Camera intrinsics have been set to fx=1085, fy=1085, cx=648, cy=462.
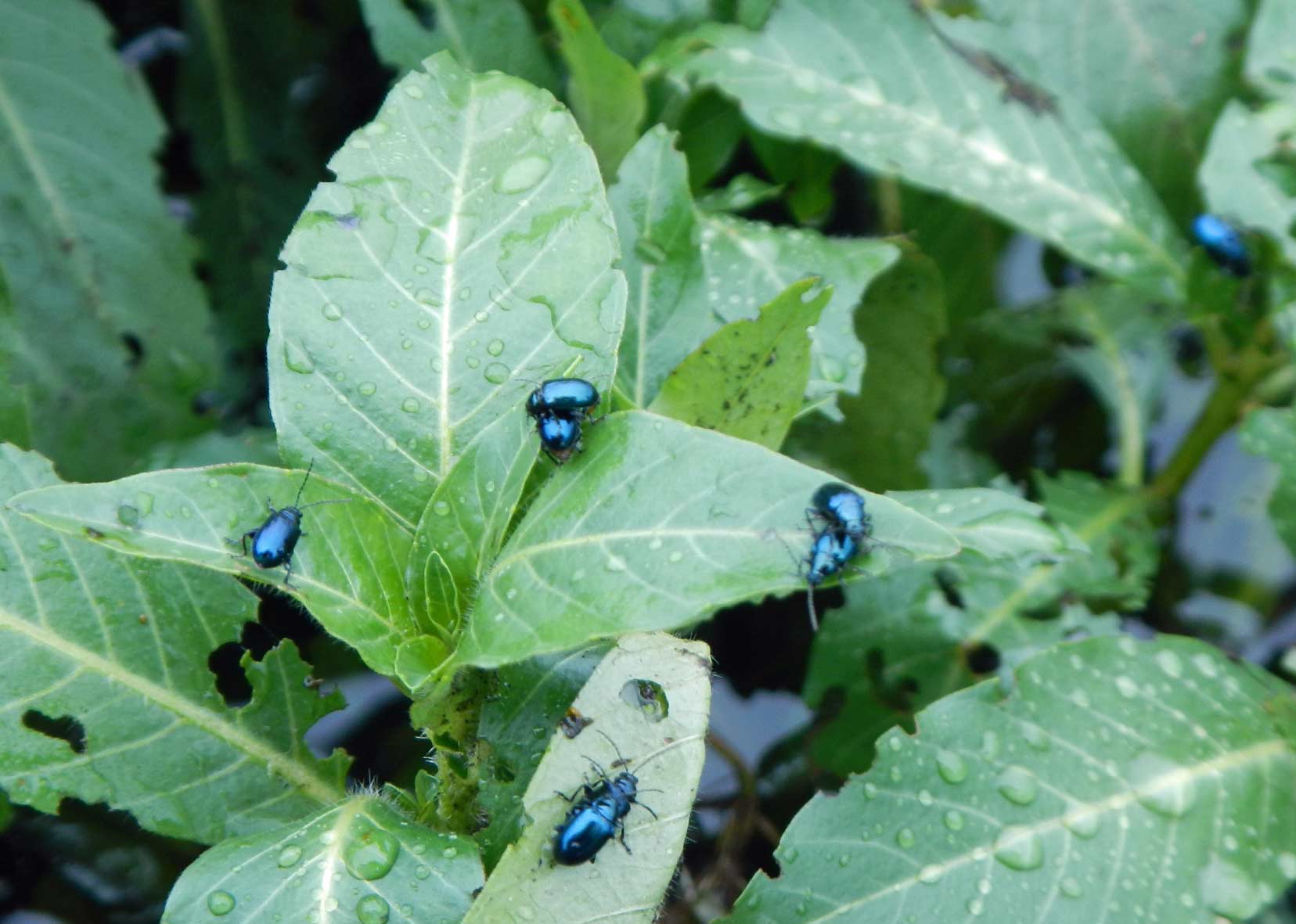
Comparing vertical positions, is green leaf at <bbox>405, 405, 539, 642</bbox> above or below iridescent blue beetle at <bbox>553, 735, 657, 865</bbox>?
above

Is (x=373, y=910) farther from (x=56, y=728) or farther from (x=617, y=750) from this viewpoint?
(x=56, y=728)

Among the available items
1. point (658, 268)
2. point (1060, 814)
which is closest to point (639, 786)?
point (1060, 814)

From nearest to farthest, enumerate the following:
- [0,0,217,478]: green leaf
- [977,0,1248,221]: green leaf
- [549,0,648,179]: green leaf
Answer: [549,0,648,179]: green leaf
[0,0,217,478]: green leaf
[977,0,1248,221]: green leaf

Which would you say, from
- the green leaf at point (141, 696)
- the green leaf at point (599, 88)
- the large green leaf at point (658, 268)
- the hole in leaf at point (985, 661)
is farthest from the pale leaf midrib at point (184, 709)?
the hole in leaf at point (985, 661)

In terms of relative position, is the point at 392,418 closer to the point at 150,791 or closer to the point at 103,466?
the point at 150,791

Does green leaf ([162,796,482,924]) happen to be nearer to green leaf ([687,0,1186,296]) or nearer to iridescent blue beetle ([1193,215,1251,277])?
green leaf ([687,0,1186,296])

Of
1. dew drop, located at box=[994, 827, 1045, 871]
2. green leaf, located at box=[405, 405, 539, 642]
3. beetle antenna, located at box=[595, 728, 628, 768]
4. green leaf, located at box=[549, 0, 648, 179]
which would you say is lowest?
dew drop, located at box=[994, 827, 1045, 871]

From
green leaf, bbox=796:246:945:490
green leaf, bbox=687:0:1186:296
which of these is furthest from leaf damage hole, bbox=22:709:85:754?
green leaf, bbox=687:0:1186:296

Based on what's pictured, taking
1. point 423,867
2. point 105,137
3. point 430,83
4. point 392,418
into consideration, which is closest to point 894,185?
point 430,83
